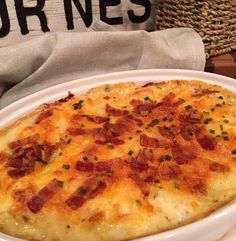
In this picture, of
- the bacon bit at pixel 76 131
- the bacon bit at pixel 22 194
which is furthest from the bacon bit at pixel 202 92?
the bacon bit at pixel 22 194

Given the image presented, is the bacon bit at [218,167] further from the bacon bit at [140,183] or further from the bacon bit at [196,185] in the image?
the bacon bit at [140,183]

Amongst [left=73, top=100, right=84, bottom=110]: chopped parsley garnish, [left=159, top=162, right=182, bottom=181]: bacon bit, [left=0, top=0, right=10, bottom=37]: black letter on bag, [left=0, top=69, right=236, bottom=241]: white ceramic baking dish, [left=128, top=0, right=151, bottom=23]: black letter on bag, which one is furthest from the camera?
[left=128, top=0, right=151, bottom=23]: black letter on bag

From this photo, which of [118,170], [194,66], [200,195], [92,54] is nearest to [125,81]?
[92,54]

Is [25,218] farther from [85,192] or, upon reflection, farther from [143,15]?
[143,15]

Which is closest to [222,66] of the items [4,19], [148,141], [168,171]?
[148,141]

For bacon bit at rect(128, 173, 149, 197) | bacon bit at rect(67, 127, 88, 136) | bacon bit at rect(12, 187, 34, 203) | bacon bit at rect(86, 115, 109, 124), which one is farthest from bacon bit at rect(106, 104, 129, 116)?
bacon bit at rect(12, 187, 34, 203)

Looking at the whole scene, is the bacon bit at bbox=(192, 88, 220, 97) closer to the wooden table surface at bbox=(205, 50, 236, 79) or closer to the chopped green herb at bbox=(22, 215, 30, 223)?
the wooden table surface at bbox=(205, 50, 236, 79)

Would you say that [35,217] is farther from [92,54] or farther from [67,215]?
[92,54]
